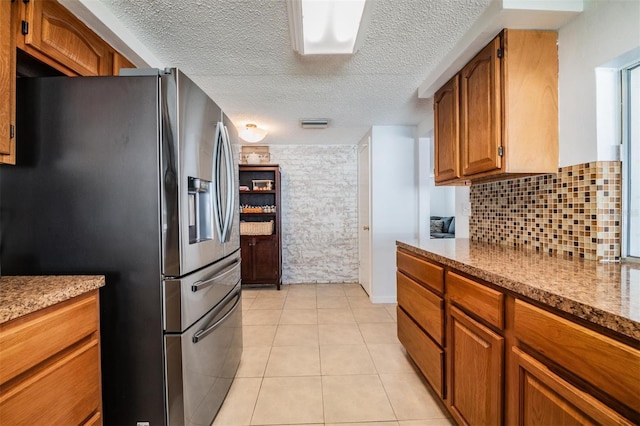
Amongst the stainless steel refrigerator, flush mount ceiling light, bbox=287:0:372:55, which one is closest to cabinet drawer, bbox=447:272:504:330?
the stainless steel refrigerator

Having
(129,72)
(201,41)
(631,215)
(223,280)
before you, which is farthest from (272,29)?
(631,215)

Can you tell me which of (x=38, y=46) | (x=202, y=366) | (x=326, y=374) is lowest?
(x=326, y=374)

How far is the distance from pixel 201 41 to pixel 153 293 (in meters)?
1.52

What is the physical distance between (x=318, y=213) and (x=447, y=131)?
266cm

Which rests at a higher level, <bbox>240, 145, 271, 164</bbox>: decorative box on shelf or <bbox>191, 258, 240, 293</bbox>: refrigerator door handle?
<bbox>240, 145, 271, 164</bbox>: decorative box on shelf

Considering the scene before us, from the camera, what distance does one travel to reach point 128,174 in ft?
4.03

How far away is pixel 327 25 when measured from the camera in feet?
5.09

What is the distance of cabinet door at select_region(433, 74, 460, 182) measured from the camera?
195cm

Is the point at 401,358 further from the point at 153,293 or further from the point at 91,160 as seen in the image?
the point at 91,160

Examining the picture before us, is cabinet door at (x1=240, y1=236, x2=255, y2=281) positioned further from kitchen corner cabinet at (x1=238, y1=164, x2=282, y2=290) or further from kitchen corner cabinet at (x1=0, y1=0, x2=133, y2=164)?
kitchen corner cabinet at (x1=0, y1=0, x2=133, y2=164)

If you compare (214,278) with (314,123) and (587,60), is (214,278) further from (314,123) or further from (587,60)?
(314,123)

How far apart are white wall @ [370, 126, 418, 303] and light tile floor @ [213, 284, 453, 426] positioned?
0.46 meters

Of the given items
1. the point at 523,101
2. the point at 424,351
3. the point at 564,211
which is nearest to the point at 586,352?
the point at 564,211

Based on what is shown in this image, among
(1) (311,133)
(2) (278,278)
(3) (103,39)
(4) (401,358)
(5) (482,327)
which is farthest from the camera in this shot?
(2) (278,278)
